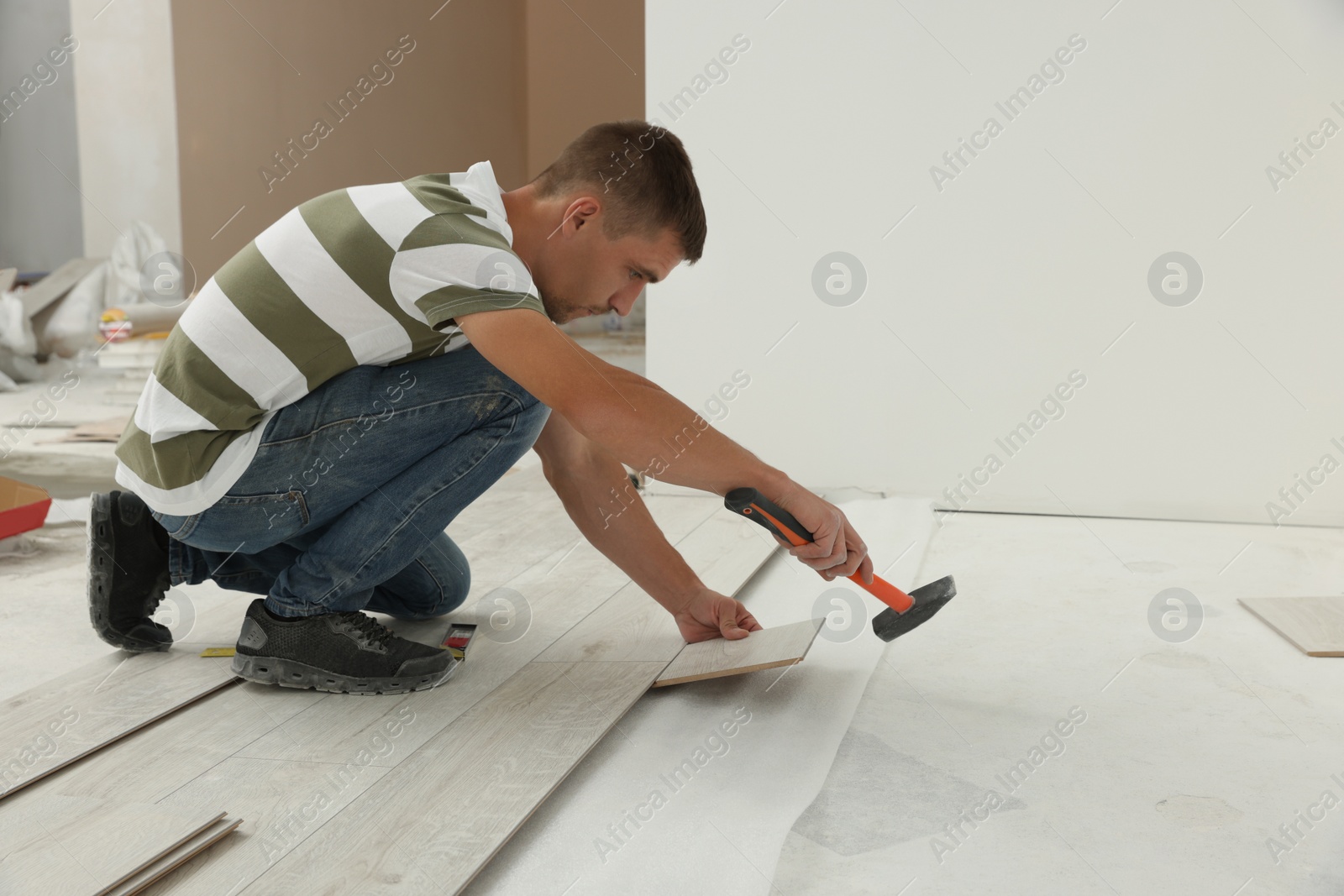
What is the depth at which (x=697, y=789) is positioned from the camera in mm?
1354

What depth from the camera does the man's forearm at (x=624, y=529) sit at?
5.75 feet

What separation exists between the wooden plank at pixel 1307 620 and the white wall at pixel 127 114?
19.9ft

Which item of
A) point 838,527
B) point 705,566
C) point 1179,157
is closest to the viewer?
point 838,527

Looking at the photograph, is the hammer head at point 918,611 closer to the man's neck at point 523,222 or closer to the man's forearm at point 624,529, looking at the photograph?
the man's forearm at point 624,529

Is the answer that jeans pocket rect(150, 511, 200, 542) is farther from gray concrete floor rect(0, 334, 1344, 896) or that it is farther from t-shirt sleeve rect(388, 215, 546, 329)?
t-shirt sleeve rect(388, 215, 546, 329)

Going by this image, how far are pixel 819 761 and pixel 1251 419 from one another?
6.58ft

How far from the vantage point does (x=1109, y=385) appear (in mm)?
2881

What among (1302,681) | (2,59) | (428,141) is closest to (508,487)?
(1302,681)

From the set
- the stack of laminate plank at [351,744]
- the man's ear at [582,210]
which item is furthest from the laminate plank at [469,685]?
the man's ear at [582,210]

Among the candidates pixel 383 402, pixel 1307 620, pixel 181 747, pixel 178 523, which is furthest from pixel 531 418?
pixel 1307 620

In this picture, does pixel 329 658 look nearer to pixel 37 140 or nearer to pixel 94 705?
pixel 94 705

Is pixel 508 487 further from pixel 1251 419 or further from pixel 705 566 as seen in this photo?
pixel 1251 419

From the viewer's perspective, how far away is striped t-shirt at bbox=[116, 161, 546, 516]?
1.41 meters

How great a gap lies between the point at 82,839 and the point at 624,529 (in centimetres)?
87
